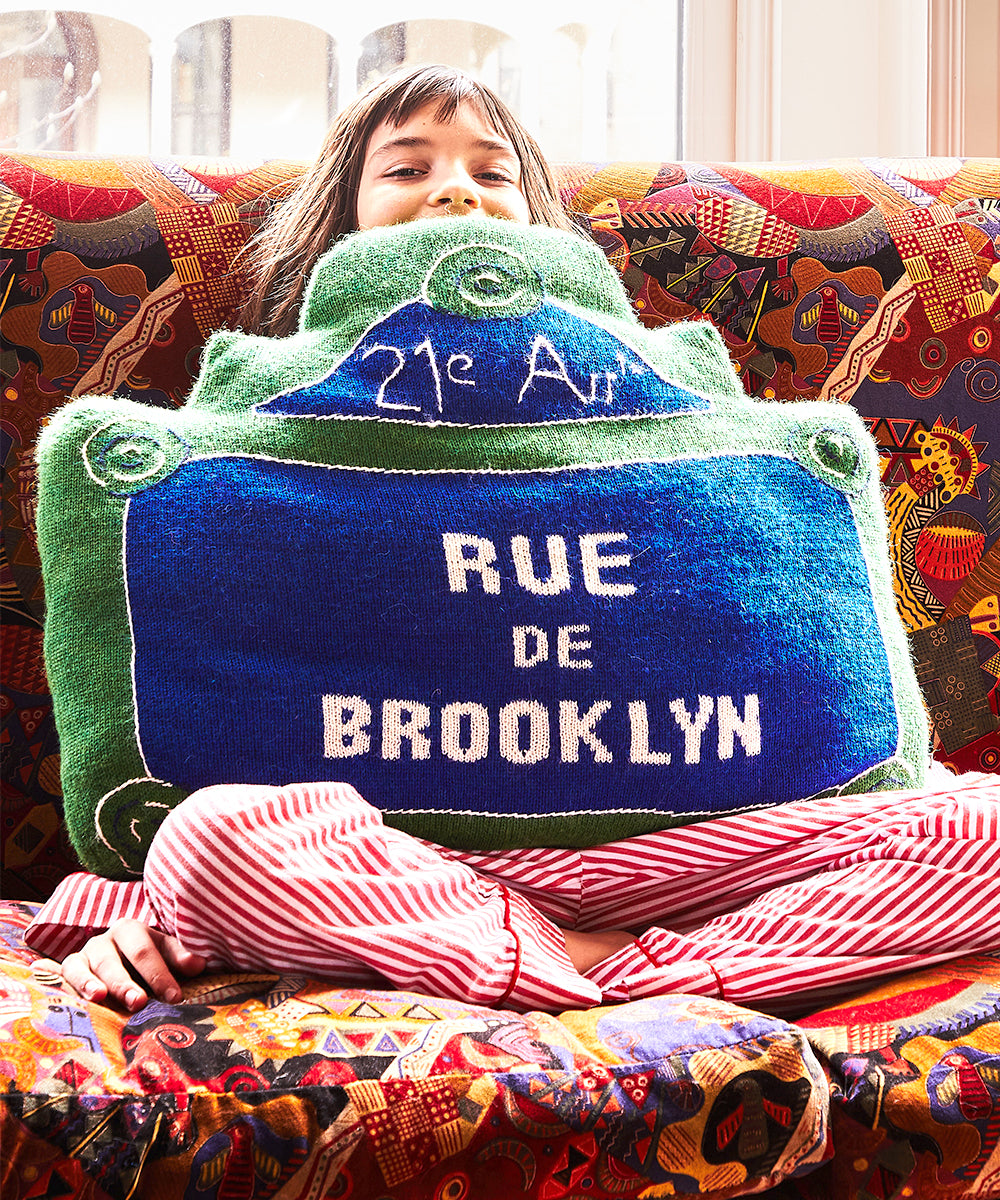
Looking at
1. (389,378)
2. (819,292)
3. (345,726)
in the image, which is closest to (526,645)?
(345,726)

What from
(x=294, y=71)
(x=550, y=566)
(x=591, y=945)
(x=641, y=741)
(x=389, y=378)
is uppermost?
(x=294, y=71)

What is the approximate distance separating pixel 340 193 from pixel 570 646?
0.55 metres

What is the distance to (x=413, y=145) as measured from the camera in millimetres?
1083

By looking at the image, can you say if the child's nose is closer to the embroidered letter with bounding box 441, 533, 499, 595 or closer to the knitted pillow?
the knitted pillow

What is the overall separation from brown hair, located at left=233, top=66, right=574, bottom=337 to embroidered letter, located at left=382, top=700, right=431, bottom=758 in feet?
1.35

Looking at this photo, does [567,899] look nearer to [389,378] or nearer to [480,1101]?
[480,1101]

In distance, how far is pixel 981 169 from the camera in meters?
1.24

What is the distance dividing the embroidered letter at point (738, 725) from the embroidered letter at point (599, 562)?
0.34 feet

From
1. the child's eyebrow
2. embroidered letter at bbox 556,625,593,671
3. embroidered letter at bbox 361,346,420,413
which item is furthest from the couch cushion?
the child's eyebrow

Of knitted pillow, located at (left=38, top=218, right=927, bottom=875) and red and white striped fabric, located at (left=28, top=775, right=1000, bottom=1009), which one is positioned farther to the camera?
knitted pillow, located at (left=38, top=218, right=927, bottom=875)

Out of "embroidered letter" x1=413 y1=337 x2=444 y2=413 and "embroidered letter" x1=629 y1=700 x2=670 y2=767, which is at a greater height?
"embroidered letter" x1=413 y1=337 x2=444 y2=413

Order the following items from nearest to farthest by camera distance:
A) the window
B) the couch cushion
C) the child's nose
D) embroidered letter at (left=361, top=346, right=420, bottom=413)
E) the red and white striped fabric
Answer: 1. the couch cushion
2. the red and white striped fabric
3. embroidered letter at (left=361, top=346, right=420, bottom=413)
4. the child's nose
5. the window

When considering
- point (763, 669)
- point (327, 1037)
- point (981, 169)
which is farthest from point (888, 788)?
point (981, 169)

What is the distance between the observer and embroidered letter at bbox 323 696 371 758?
0.80 meters
